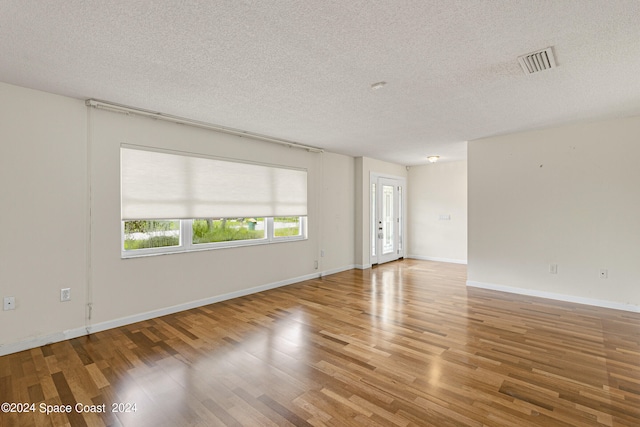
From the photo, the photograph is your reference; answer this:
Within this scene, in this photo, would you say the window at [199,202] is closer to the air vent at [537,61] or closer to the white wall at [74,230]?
the white wall at [74,230]

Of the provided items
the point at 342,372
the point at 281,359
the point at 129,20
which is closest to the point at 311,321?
the point at 281,359

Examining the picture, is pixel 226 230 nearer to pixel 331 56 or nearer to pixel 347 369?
→ pixel 347 369

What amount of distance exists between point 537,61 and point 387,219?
5433 mm

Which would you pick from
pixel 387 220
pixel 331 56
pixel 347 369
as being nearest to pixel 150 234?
pixel 347 369

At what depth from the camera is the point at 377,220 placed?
7.24 m

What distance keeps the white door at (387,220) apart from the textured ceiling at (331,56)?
11.4ft

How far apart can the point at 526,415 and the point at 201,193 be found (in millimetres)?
4081

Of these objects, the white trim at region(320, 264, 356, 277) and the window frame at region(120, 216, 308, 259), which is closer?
the window frame at region(120, 216, 308, 259)

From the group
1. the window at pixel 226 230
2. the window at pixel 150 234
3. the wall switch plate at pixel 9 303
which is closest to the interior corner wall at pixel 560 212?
the window at pixel 226 230

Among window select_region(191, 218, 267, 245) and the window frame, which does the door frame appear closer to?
the window frame

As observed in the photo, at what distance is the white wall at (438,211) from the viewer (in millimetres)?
7398

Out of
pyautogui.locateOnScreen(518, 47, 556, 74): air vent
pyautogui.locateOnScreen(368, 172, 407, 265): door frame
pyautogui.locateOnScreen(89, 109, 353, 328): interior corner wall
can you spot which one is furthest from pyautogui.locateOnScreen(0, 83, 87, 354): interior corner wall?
pyautogui.locateOnScreen(368, 172, 407, 265): door frame

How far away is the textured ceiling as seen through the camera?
1.83m

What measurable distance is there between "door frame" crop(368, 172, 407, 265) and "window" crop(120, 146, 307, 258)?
2176 mm
